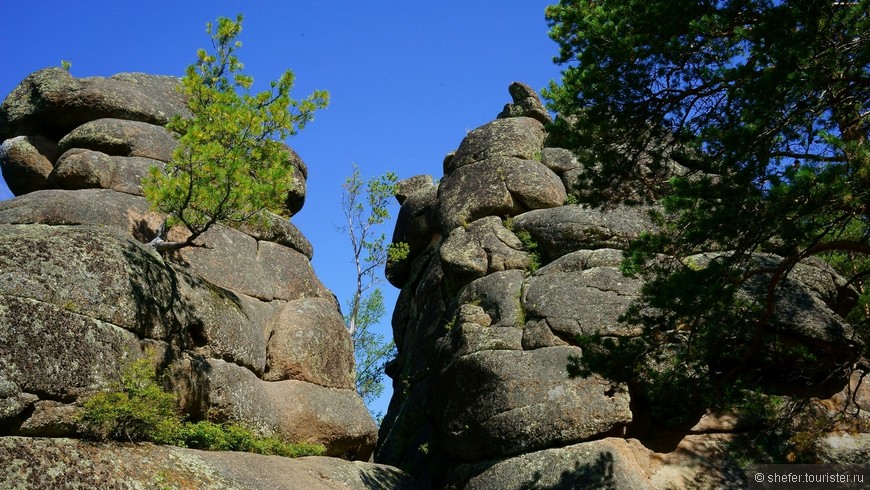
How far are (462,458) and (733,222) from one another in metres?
9.75

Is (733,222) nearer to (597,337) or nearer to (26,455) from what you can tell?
(597,337)

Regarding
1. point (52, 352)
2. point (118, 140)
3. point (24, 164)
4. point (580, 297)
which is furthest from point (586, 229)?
point (24, 164)

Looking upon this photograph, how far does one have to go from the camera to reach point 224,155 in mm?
18406

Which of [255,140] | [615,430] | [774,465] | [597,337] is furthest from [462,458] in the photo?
[255,140]

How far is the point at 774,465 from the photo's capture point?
55.3ft

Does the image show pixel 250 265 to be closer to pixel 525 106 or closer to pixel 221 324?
pixel 221 324

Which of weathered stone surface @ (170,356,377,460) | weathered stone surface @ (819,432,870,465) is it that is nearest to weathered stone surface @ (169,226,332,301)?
weathered stone surface @ (170,356,377,460)

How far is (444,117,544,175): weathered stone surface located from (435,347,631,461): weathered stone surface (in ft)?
30.4

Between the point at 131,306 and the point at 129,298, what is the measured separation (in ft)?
0.54

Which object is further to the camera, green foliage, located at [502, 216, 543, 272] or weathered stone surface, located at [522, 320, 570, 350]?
green foliage, located at [502, 216, 543, 272]

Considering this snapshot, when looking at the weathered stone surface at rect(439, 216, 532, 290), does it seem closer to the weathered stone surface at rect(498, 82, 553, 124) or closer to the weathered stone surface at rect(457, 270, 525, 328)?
the weathered stone surface at rect(457, 270, 525, 328)

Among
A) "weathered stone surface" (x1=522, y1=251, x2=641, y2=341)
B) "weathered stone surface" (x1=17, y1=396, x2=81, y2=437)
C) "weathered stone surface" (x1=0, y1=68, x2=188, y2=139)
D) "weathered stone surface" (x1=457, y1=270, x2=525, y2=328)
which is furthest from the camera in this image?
"weathered stone surface" (x1=0, y1=68, x2=188, y2=139)

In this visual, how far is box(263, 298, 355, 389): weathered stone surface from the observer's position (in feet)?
67.1

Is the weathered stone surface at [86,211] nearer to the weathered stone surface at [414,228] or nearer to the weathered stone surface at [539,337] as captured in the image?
the weathered stone surface at [539,337]
